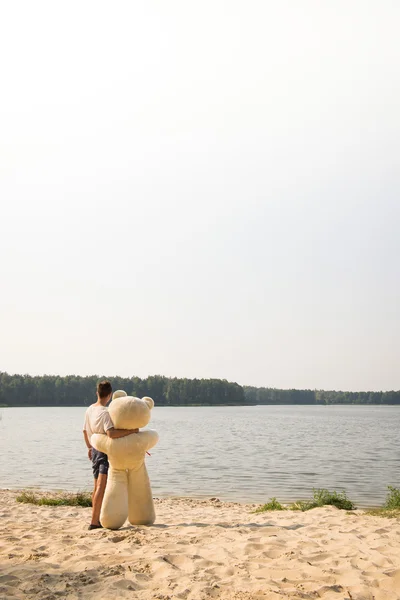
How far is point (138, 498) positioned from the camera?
755 cm

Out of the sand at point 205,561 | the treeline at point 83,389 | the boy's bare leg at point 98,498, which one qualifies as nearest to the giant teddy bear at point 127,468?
the boy's bare leg at point 98,498

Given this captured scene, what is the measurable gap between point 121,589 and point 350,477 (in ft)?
52.0

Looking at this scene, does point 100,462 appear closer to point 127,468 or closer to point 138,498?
point 127,468

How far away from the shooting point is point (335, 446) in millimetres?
32062

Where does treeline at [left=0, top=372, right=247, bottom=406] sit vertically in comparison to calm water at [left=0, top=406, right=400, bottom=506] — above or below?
above

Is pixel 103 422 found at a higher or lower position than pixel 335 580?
higher

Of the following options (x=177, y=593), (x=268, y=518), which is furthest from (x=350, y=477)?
(x=177, y=593)

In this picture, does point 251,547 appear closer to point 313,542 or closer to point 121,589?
point 313,542

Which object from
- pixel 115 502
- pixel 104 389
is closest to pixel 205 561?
pixel 115 502

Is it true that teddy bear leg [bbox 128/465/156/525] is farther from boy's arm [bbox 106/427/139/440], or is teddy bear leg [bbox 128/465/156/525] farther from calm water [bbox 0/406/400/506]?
calm water [bbox 0/406/400/506]

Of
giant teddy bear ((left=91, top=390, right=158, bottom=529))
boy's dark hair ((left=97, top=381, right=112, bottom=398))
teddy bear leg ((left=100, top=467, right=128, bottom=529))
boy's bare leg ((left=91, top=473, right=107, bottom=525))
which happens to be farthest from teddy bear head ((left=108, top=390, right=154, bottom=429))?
boy's bare leg ((left=91, top=473, right=107, bottom=525))

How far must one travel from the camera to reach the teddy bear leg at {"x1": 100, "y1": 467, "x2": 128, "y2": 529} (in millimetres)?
7175

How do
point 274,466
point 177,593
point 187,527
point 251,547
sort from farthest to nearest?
point 274,466
point 187,527
point 251,547
point 177,593

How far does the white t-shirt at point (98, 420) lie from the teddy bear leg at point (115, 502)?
0.58m
